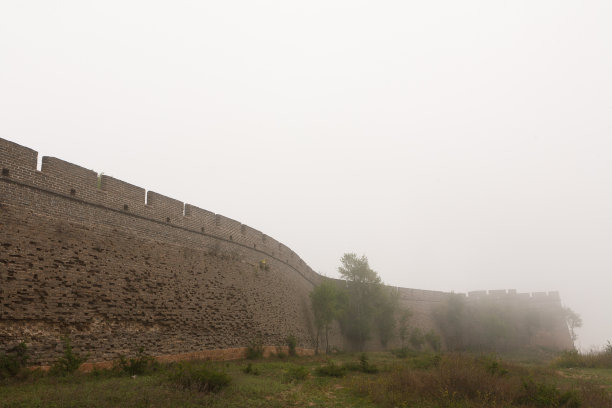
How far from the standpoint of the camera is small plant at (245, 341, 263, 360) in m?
14.7

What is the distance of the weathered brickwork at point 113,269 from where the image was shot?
898cm

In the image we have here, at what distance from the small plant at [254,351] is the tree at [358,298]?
9.74 meters

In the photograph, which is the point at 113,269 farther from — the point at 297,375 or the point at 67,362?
the point at 297,375

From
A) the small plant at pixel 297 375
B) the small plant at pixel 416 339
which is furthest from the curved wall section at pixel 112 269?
the small plant at pixel 416 339

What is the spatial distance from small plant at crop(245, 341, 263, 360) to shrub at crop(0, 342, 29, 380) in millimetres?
7592

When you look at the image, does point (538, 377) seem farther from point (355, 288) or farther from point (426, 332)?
point (426, 332)

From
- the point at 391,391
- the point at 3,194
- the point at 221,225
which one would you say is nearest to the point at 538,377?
the point at 391,391

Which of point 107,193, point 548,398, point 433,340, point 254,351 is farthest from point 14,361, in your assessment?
point 433,340

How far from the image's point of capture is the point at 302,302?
70.4ft

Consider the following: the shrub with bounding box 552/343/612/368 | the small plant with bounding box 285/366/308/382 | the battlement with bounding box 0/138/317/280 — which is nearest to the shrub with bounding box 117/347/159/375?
the small plant with bounding box 285/366/308/382

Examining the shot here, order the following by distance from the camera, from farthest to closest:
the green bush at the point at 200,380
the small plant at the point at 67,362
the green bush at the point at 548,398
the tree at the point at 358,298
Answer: the tree at the point at 358,298 → the small plant at the point at 67,362 → the green bush at the point at 200,380 → the green bush at the point at 548,398

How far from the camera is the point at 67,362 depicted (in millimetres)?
8953

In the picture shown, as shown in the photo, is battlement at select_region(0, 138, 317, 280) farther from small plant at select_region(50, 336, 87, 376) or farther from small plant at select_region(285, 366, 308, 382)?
small plant at select_region(285, 366, 308, 382)

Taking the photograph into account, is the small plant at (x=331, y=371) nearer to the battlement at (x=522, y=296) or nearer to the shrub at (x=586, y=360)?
the shrub at (x=586, y=360)
